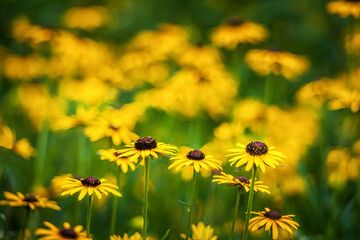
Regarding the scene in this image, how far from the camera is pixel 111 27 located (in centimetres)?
667

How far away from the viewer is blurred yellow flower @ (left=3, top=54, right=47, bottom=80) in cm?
446

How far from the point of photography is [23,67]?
4.54 m

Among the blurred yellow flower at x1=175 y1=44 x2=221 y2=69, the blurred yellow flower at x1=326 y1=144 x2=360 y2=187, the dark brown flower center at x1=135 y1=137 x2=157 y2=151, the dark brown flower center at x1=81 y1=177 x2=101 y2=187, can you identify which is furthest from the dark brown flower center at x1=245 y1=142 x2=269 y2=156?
the blurred yellow flower at x1=175 y1=44 x2=221 y2=69

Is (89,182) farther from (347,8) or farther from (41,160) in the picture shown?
(347,8)

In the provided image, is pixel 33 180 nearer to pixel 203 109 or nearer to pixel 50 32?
pixel 50 32

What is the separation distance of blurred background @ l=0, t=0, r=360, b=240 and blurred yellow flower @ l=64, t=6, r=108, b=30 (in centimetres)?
2

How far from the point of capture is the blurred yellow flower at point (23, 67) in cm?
446

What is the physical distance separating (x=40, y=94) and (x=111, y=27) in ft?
7.89

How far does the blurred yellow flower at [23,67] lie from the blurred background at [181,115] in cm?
2

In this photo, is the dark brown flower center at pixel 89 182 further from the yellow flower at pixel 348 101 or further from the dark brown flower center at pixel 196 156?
the yellow flower at pixel 348 101

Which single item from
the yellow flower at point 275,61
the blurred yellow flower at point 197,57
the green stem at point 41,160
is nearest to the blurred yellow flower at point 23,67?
the green stem at point 41,160

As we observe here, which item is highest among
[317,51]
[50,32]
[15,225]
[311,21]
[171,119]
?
[311,21]

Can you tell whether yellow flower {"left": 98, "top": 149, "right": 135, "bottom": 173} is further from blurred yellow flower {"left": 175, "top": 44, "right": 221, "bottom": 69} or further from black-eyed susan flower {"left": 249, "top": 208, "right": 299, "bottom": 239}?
blurred yellow flower {"left": 175, "top": 44, "right": 221, "bottom": 69}

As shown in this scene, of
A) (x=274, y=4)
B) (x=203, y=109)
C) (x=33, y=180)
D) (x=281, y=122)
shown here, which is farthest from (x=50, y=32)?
(x=274, y=4)
